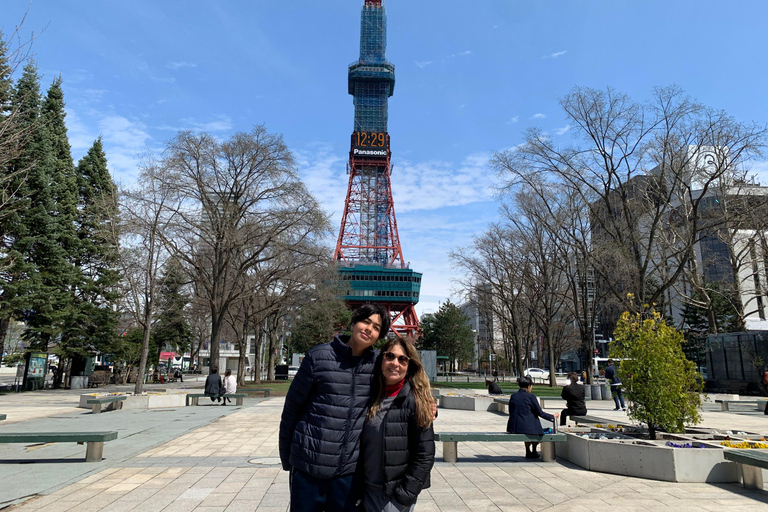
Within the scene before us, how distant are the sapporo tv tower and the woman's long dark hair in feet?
262

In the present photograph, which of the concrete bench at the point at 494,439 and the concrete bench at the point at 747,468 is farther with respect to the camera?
the concrete bench at the point at 494,439

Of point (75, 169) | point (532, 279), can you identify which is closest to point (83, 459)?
point (532, 279)

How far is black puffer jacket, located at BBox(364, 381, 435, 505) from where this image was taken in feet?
9.84

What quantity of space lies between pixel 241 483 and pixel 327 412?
14.2ft

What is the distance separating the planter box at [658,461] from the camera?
6938 mm

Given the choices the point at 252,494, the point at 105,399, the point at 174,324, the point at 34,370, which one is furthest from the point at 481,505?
the point at 174,324

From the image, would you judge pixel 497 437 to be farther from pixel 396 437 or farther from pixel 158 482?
pixel 396 437

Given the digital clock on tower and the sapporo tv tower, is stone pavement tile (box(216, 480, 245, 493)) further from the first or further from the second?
the digital clock on tower

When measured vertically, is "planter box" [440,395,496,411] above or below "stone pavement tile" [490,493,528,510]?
below

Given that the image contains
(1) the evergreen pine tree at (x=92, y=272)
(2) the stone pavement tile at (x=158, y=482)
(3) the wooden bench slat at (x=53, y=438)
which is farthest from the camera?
(1) the evergreen pine tree at (x=92, y=272)

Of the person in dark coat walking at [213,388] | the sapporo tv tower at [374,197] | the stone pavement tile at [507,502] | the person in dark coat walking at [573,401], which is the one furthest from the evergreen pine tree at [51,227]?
the sapporo tv tower at [374,197]

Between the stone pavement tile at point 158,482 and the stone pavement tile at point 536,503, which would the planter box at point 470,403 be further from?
the stone pavement tile at point 158,482

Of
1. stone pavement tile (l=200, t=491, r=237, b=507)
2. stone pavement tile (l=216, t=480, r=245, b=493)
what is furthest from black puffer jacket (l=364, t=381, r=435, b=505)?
stone pavement tile (l=216, t=480, r=245, b=493)

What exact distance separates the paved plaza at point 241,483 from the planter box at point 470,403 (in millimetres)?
8191
